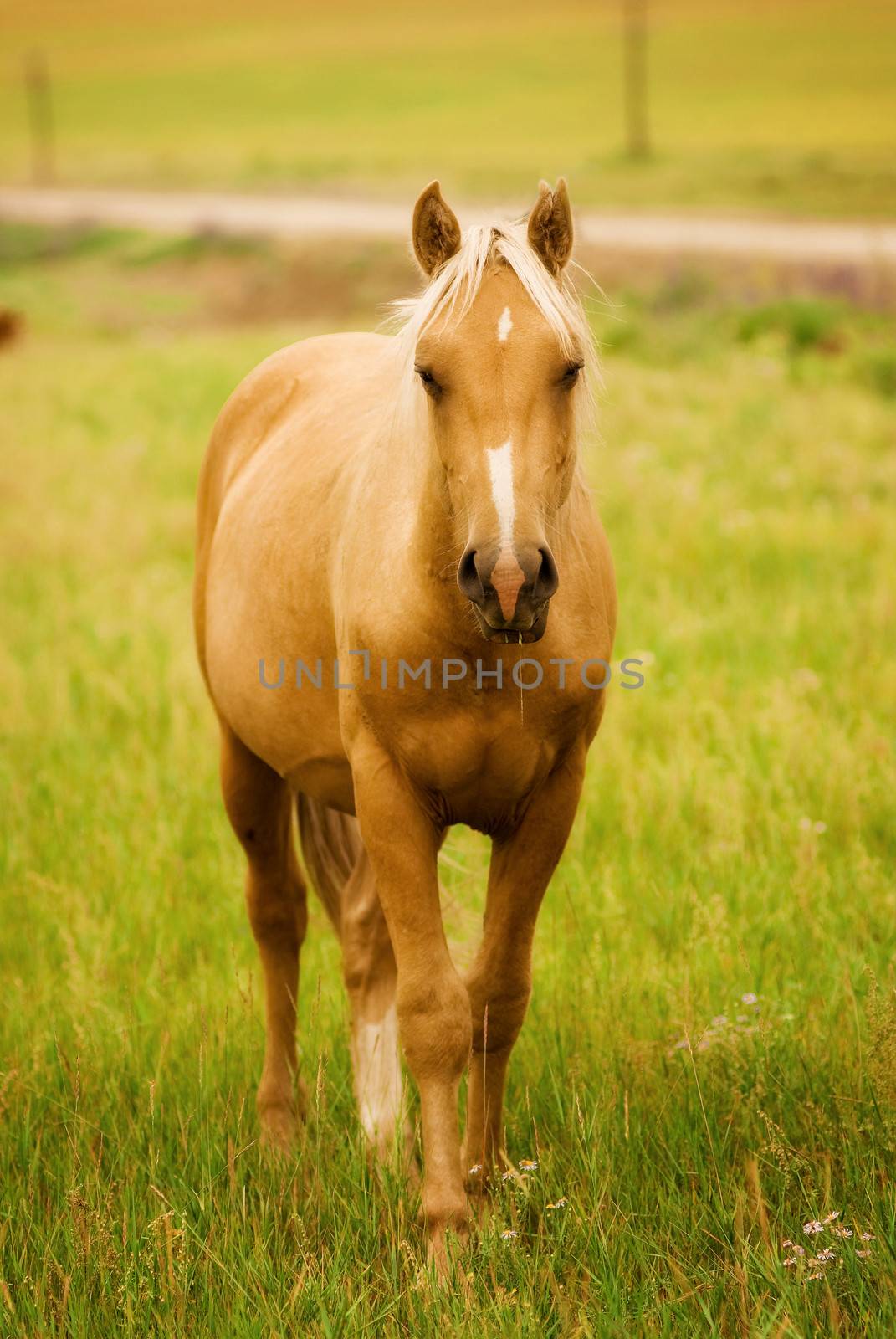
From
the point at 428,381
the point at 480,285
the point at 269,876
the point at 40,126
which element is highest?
the point at 480,285

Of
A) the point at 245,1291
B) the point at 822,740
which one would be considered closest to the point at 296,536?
the point at 245,1291

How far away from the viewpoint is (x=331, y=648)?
3.24m

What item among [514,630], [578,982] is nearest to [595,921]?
[578,982]

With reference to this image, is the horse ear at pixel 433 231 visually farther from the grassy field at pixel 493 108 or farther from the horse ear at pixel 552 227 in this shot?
the grassy field at pixel 493 108

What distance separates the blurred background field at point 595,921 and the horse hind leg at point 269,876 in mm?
121

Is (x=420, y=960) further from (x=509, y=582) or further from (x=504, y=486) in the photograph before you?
(x=504, y=486)

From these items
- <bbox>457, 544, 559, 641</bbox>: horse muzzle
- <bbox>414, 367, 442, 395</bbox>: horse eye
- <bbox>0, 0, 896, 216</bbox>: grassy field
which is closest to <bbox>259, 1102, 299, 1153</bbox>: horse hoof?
<bbox>457, 544, 559, 641</bbox>: horse muzzle

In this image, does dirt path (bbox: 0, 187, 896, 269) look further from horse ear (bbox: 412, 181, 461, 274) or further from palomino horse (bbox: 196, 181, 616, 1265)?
palomino horse (bbox: 196, 181, 616, 1265)

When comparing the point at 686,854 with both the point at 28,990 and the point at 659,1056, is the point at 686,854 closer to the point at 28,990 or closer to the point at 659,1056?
the point at 659,1056

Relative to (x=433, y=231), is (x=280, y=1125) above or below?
below

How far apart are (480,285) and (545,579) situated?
2.00 ft

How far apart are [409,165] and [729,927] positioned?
31.7 m

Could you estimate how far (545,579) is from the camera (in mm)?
2367

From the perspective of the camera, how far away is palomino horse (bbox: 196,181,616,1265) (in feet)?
8.19
